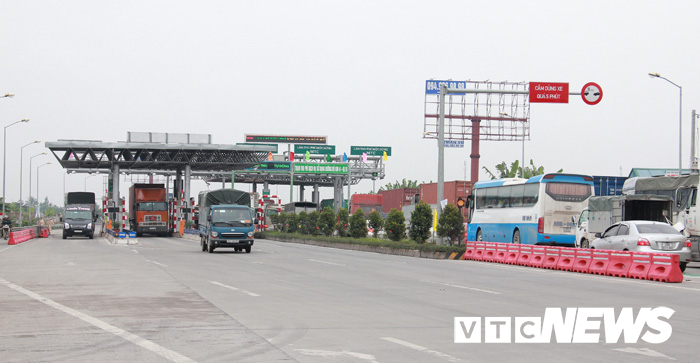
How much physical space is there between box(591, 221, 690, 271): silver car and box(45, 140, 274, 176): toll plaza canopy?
4071cm

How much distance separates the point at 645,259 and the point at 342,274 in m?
8.34

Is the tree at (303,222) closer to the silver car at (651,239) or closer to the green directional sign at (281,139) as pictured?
the silver car at (651,239)

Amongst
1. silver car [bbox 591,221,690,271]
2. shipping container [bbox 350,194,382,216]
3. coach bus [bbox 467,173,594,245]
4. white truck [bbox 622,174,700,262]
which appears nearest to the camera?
silver car [bbox 591,221,690,271]

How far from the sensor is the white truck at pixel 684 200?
28734mm

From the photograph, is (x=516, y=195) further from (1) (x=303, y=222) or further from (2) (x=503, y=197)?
(1) (x=303, y=222)

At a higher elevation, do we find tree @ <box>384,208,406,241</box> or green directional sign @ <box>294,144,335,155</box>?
green directional sign @ <box>294,144,335,155</box>

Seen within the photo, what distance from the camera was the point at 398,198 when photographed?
286ft

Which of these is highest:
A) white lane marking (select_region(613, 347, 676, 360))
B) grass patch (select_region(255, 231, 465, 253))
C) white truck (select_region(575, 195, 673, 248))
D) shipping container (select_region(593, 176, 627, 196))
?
shipping container (select_region(593, 176, 627, 196))

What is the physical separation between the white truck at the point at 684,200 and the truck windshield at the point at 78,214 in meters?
41.5

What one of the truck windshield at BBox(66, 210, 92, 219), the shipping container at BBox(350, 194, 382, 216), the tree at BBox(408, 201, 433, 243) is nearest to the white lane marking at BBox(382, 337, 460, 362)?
the tree at BBox(408, 201, 433, 243)

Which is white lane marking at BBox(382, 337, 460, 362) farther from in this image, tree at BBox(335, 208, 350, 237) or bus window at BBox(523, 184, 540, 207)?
tree at BBox(335, 208, 350, 237)

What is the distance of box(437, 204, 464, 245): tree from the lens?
3750 centimetres

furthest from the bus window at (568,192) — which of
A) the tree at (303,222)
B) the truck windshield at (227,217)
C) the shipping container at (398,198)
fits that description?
the shipping container at (398,198)

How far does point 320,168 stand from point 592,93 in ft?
222
